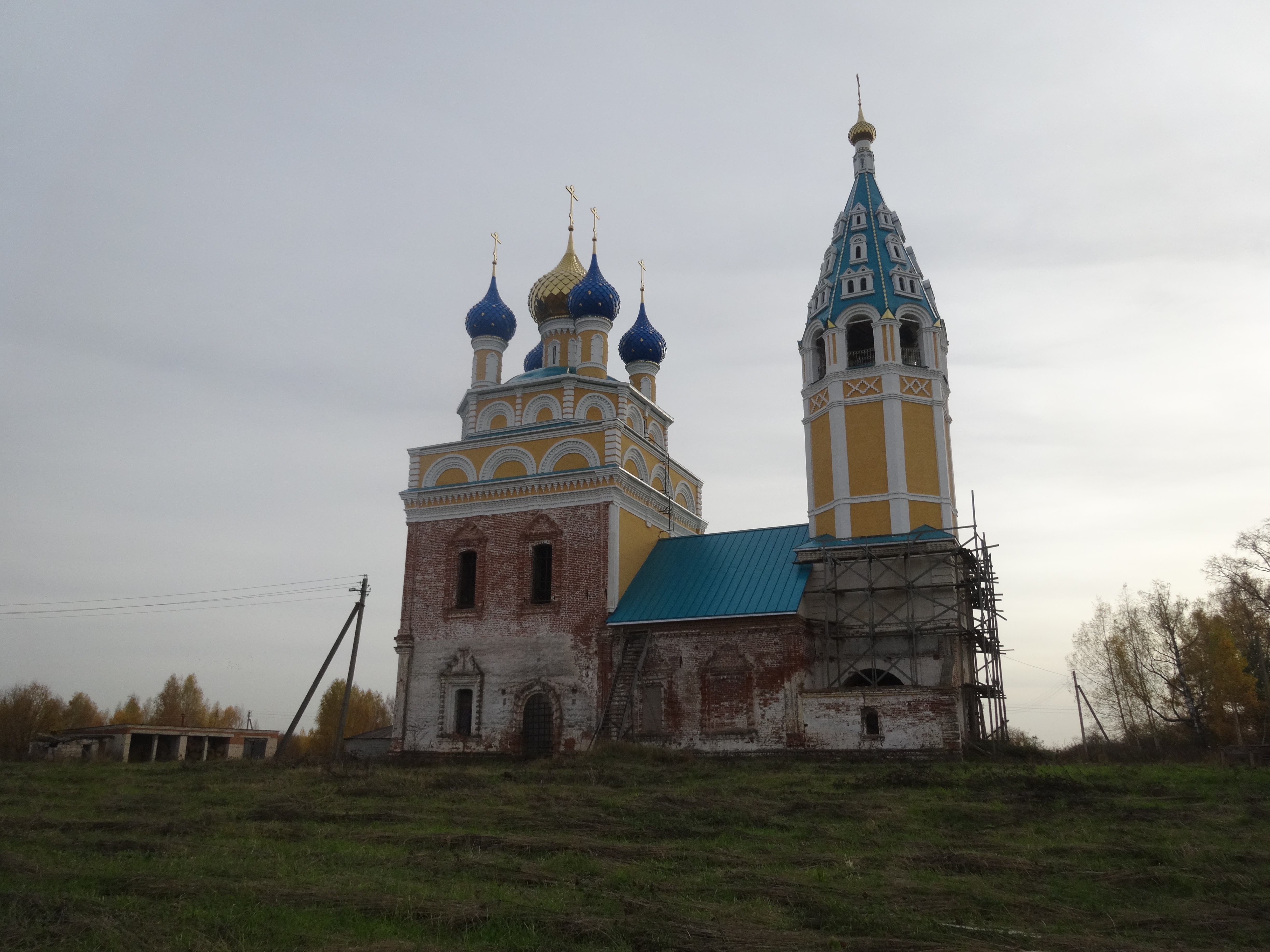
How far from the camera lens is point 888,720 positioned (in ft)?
59.1

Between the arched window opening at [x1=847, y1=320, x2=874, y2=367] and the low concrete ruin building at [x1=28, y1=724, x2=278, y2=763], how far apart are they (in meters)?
17.4

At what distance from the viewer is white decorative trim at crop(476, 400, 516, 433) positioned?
81.7 feet

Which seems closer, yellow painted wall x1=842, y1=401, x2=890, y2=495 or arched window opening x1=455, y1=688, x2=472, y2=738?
yellow painted wall x1=842, y1=401, x2=890, y2=495

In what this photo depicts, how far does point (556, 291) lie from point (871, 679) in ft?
44.5

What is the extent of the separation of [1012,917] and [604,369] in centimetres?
2057

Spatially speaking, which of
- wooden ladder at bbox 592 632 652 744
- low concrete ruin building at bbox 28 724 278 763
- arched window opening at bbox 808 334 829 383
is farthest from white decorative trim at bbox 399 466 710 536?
low concrete ruin building at bbox 28 724 278 763

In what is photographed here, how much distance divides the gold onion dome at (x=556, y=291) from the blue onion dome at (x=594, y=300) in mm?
520

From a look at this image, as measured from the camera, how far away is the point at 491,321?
86.8 feet

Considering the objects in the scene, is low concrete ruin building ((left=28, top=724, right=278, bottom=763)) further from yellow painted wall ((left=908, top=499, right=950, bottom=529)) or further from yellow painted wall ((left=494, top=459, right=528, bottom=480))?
yellow painted wall ((left=908, top=499, right=950, bottom=529))

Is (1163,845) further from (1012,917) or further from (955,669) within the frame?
(955,669)

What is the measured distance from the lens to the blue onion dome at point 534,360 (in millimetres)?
28016

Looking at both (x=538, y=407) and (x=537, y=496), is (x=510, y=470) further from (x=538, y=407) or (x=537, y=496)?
(x=538, y=407)

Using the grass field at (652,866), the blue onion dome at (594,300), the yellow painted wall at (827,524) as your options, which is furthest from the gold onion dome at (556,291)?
the grass field at (652,866)

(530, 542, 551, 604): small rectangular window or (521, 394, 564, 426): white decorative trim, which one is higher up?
(521, 394, 564, 426): white decorative trim
